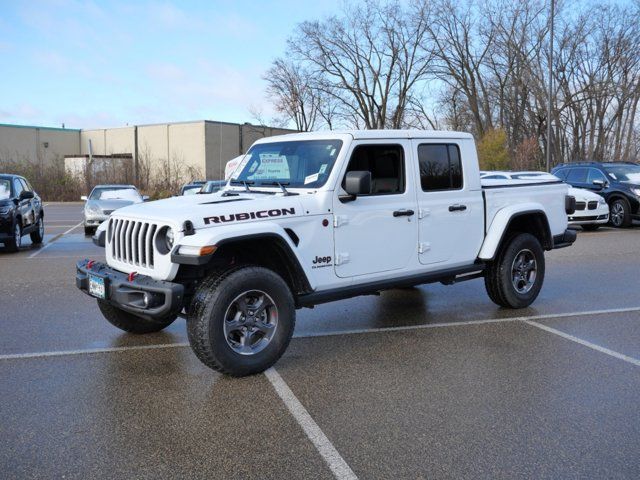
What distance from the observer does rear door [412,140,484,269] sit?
6230 millimetres

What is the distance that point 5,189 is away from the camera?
1317cm

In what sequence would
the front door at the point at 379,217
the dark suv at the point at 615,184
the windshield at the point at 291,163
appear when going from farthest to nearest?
1. the dark suv at the point at 615,184
2. the windshield at the point at 291,163
3. the front door at the point at 379,217

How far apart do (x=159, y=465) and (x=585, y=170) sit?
55.9 feet

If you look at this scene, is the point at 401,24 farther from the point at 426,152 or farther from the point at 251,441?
the point at 251,441

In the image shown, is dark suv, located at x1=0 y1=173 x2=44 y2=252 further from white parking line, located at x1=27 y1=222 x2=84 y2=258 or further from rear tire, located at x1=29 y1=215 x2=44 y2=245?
white parking line, located at x1=27 y1=222 x2=84 y2=258

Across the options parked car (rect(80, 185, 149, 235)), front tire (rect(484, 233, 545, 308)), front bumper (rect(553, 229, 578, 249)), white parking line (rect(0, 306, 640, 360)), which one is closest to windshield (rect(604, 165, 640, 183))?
front bumper (rect(553, 229, 578, 249))

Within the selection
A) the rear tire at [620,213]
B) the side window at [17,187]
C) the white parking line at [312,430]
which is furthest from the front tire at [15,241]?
the rear tire at [620,213]

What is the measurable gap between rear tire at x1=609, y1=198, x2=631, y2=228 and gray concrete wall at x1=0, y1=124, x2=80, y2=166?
4764 centimetres

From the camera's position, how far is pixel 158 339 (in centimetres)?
618

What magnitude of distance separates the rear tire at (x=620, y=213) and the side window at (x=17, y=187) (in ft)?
48.2

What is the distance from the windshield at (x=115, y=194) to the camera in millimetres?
18375

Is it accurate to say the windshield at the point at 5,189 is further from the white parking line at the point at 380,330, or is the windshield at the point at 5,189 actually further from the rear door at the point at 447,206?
the rear door at the point at 447,206

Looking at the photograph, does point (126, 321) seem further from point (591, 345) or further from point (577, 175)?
point (577, 175)

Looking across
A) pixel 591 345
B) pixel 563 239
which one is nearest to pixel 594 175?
pixel 563 239
